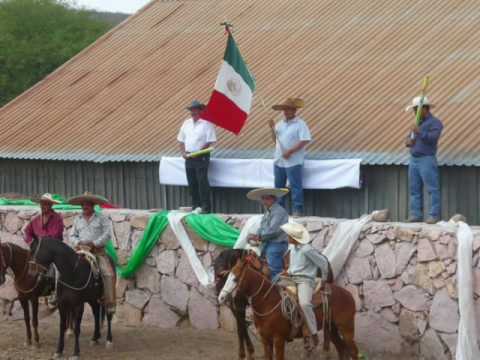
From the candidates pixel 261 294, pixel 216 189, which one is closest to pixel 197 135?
pixel 216 189

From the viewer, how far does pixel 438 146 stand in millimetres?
14062

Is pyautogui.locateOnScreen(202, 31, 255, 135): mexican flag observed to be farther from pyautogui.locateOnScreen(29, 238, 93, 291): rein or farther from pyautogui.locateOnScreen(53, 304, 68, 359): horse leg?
pyautogui.locateOnScreen(53, 304, 68, 359): horse leg

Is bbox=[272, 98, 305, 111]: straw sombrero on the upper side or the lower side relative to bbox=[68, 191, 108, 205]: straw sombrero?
upper

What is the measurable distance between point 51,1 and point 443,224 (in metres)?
38.0

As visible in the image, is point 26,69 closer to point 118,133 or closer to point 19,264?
point 118,133

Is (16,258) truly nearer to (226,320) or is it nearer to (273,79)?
(226,320)

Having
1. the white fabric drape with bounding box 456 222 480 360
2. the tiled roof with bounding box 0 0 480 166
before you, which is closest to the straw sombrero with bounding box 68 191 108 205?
the tiled roof with bounding box 0 0 480 166

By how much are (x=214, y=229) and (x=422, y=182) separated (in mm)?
3186

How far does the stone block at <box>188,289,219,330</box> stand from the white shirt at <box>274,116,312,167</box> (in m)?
2.49

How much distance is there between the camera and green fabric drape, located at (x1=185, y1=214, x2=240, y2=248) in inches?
545

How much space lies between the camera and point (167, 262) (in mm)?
14727

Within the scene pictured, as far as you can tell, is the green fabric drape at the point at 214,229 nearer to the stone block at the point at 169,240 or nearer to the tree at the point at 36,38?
the stone block at the point at 169,240

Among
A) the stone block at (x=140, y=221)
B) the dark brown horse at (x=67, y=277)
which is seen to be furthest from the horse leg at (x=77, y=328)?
the stone block at (x=140, y=221)

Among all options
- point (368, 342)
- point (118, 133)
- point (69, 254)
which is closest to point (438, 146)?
point (368, 342)
